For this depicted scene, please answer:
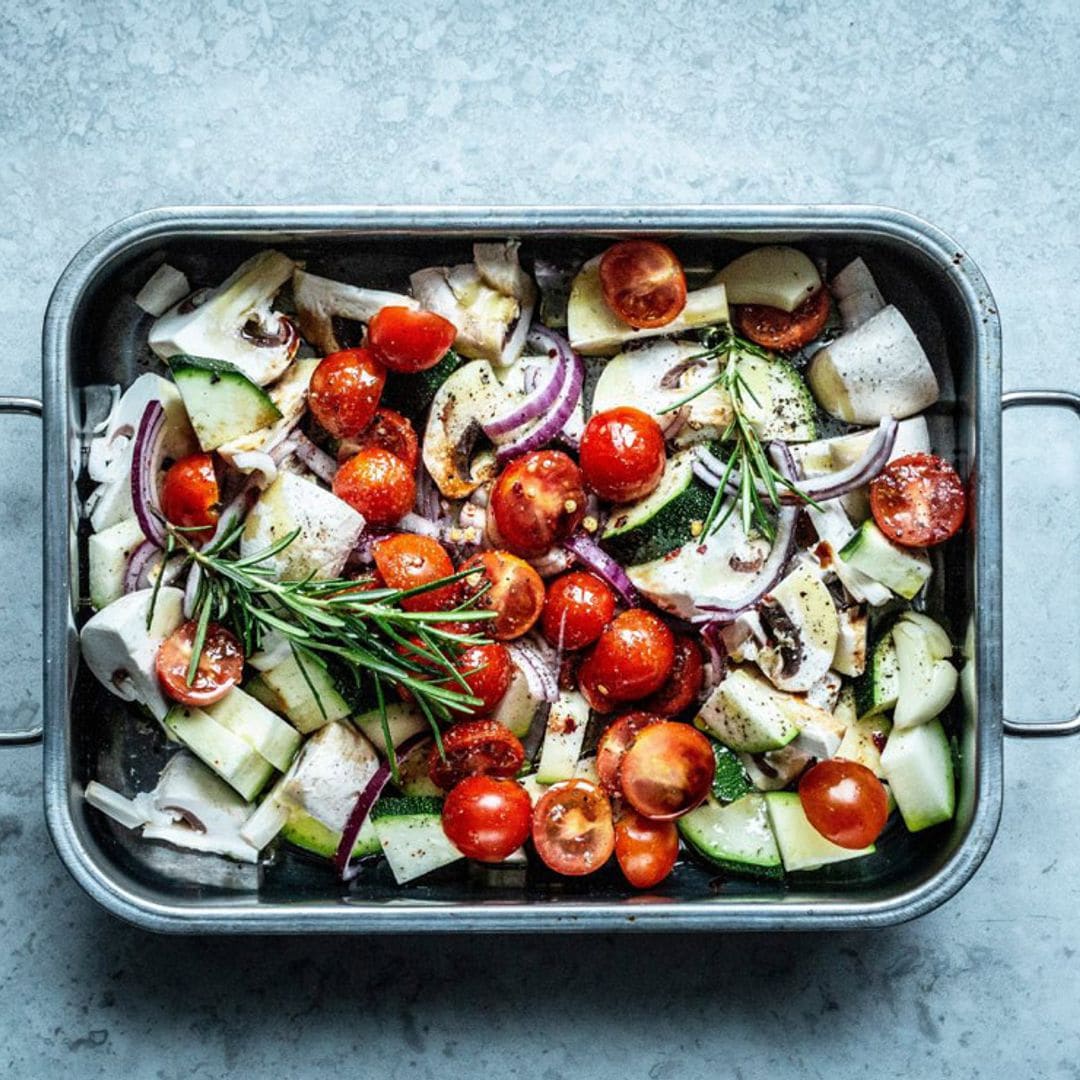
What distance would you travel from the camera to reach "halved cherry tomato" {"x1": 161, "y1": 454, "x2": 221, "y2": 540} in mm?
2100

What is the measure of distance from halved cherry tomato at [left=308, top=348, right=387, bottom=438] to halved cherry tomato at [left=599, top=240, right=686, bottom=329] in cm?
42

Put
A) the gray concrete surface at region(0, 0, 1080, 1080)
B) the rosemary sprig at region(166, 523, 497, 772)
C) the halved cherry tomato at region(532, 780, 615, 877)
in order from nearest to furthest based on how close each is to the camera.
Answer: the rosemary sprig at region(166, 523, 497, 772) < the halved cherry tomato at region(532, 780, 615, 877) < the gray concrete surface at region(0, 0, 1080, 1080)

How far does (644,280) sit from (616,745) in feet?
2.61

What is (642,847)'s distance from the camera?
6.91ft

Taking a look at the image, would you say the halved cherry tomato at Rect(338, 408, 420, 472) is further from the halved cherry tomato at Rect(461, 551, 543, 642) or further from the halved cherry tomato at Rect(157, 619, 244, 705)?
the halved cherry tomato at Rect(157, 619, 244, 705)

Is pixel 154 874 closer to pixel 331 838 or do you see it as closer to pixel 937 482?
pixel 331 838

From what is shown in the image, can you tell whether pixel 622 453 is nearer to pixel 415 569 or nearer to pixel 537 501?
pixel 537 501

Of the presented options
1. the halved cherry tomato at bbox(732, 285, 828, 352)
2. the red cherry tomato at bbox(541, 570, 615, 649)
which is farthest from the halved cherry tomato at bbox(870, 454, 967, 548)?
the red cherry tomato at bbox(541, 570, 615, 649)

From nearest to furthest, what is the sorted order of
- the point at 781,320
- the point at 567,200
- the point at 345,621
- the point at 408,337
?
the point at 345,621, the point at 408,337, the point at 781,320, the point at 567,200

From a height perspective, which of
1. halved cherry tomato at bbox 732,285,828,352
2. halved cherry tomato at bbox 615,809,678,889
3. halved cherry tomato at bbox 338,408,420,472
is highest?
halved cherry tomato at bbox 732,285,828,352

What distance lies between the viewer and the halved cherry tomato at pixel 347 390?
212 centimetres

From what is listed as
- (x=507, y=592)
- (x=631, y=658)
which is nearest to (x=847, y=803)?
(x=631, y=658)

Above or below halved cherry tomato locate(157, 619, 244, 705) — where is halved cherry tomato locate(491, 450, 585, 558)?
above

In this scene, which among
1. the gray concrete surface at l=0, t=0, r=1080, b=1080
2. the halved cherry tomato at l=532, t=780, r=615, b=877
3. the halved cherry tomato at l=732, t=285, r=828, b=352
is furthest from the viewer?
the gray concrete surface at l=0, t=0, r=1080, b=1080
